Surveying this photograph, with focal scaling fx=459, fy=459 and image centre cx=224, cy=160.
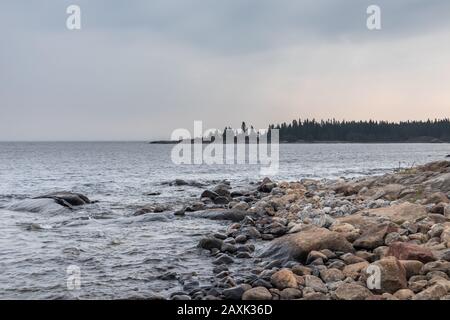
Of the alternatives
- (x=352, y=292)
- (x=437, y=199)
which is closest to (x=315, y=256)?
(x=352, y=292)

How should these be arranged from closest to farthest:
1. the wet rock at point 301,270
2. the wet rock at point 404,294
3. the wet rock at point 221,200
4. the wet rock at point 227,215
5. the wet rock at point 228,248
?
the wet rock at point 404,294, the wet rock at point 301,270, the wet rock at point 228,248, the wet rock at point 227,215, the wet rock at point 221,200

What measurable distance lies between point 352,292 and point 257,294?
5.32ft

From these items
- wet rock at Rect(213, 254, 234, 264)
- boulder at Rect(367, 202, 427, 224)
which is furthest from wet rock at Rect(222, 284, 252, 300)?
boulder at Rect(367, 202, 427, 224)

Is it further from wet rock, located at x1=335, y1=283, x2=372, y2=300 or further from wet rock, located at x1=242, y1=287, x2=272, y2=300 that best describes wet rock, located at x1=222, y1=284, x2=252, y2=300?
wet rock, located at x1=335, y1=283, x2=372, y2=300

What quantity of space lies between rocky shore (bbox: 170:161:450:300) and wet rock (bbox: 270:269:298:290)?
2cm

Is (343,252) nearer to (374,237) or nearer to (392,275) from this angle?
(374,237)

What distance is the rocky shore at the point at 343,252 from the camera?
26.1 ft

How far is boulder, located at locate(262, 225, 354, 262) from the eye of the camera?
34.7ft

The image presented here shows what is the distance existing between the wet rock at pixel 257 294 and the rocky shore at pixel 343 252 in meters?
0.02

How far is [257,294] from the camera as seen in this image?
8.09 meters

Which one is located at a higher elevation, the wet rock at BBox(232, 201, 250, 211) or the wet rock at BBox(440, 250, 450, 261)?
the wet rock at BBox(440, 250, 450, 261)

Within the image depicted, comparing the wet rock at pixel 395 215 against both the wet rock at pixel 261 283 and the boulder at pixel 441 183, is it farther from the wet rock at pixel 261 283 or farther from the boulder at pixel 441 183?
the wet rock at pixel 261 283

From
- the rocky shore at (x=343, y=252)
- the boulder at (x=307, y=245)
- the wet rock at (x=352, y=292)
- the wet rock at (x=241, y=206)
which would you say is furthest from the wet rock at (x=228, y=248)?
the wet rock at (x=241, y=206)
